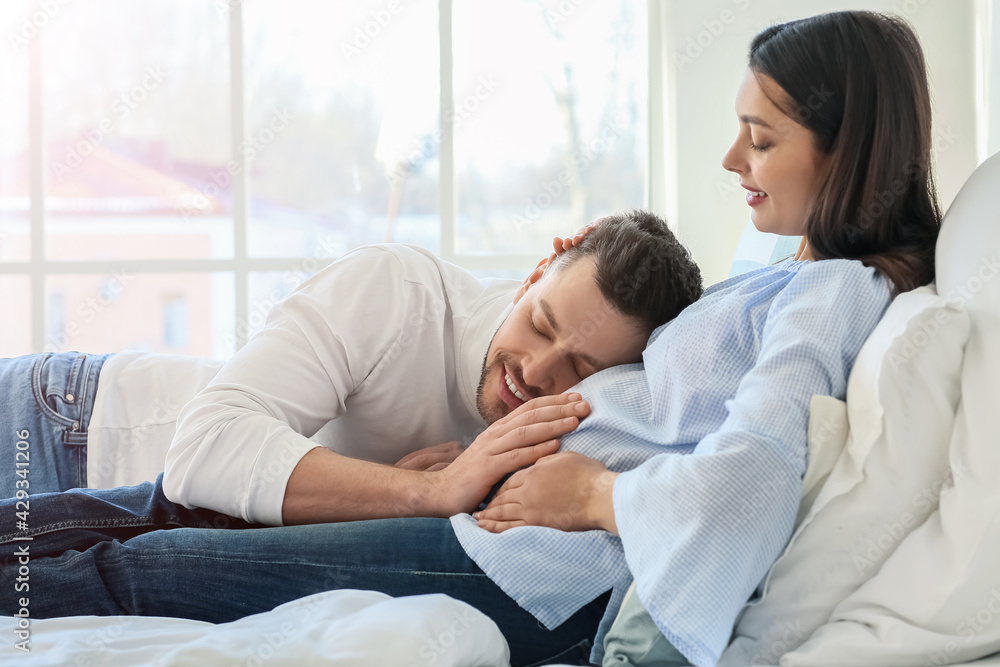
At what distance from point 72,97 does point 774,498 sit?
3.30 m

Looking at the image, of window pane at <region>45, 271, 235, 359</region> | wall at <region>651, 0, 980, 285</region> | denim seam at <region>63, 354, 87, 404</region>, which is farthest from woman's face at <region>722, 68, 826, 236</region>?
window pane at <region>45, 271, 235, 359</region>

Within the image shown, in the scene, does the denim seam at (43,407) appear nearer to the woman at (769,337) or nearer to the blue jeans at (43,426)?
the blue jeans at (43,426)

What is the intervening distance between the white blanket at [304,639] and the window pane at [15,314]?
104 inches

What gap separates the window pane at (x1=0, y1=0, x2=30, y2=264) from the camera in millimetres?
3188

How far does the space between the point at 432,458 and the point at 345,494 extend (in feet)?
0.66

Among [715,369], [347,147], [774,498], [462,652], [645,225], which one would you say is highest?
[347,147]

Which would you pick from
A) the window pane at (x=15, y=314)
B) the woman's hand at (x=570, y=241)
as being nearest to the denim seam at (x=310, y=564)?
the woman's hand at (x=570, y=241)

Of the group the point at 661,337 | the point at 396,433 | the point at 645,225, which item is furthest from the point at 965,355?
the point at 396,433

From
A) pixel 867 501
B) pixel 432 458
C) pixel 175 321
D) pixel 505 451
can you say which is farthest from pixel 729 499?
pixel 175 321

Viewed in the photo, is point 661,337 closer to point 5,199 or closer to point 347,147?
point 347,147

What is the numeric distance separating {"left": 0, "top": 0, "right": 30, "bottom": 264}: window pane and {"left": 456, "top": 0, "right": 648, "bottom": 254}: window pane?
170cm

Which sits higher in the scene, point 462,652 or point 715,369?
point 715,369

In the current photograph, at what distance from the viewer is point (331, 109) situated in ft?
11.0

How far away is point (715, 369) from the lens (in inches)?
43.6
